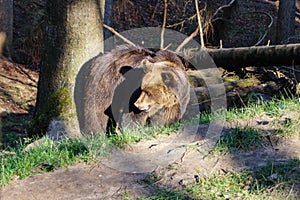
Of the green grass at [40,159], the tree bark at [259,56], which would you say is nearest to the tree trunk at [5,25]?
the tree bark at [259,56]

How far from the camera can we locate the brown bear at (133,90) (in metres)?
5.72

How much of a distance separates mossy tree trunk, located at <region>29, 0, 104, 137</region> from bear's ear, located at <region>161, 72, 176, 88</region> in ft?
3.76

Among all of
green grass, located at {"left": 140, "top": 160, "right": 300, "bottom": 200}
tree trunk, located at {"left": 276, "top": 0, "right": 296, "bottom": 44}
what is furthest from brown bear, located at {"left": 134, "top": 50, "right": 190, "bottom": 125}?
tree trunk, located at {"left": 276, "top": 0, "right": 296, "bottom": 44}

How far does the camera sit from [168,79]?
5879mm

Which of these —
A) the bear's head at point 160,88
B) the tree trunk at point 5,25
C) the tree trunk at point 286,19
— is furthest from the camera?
the tree trunk at point 286,19

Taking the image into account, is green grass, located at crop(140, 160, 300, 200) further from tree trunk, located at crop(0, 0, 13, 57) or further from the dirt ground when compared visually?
tree trunk, located at crop(0, 0, 13, 57)

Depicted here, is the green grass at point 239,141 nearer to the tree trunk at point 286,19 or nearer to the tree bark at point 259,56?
the tree bark at point 259,56

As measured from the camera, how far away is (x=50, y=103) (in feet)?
20.8

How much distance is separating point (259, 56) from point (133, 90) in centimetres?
268

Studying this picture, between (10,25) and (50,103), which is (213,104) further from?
(10,25)

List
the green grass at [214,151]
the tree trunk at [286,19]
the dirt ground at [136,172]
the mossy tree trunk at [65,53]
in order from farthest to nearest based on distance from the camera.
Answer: the tree trunk at [286,19]
the mossy tree trunk at [65,53]
the dirt ground at [136,172]
the green grass at [214,151]

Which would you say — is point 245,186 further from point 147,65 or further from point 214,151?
point 147,65

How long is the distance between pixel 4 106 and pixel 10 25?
341cm

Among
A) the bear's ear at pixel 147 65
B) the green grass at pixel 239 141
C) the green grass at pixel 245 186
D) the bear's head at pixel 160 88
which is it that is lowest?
the green grass at pixel 245 186
